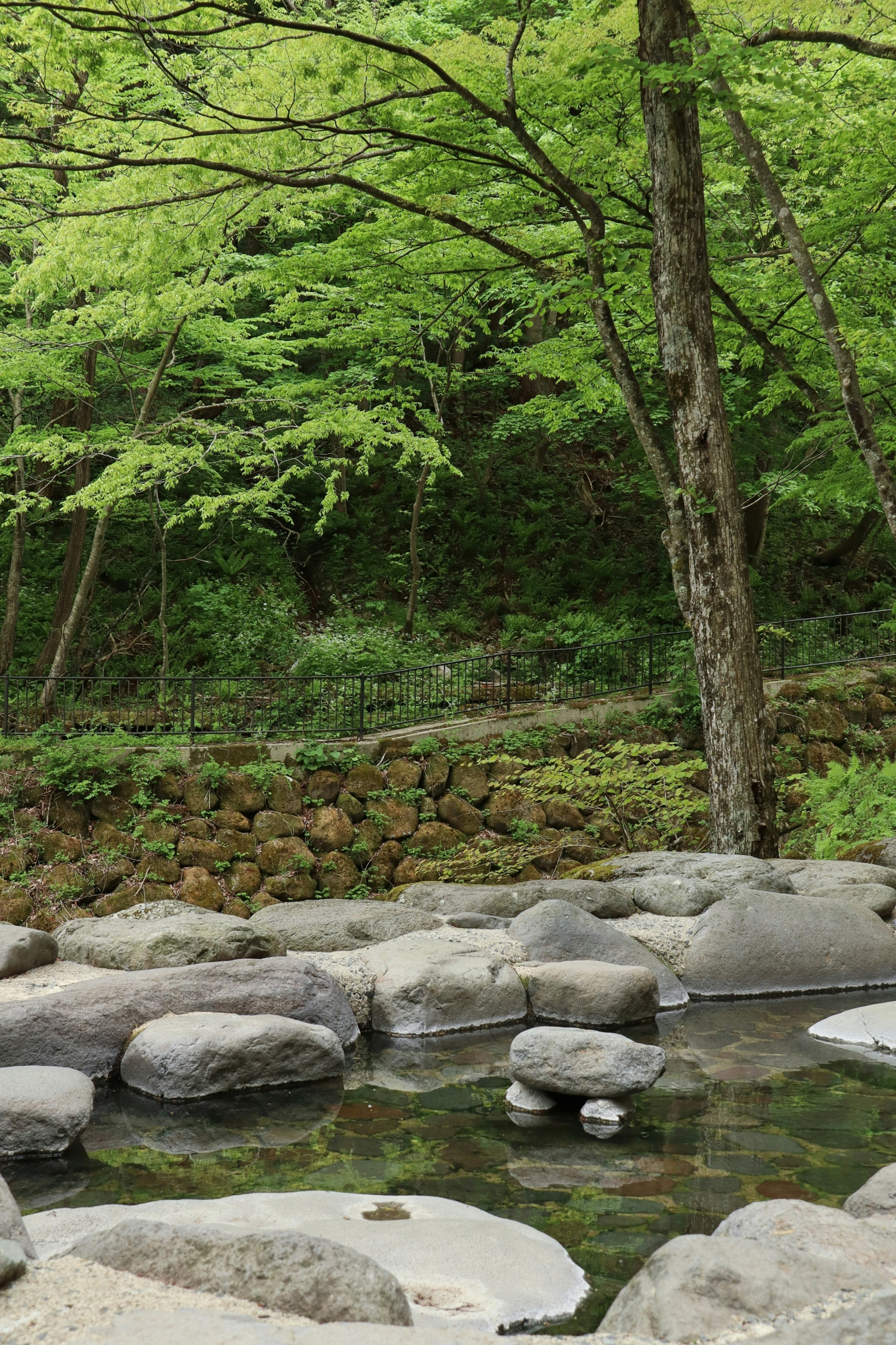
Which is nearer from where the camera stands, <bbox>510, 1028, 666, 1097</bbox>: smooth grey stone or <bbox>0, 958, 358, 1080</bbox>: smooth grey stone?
<bbox>510, 1028, 666, 1097</bbox>: smooth grey stone

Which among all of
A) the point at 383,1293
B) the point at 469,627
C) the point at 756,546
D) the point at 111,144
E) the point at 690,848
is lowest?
the point at 690,848

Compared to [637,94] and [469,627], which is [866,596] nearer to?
[469,627]

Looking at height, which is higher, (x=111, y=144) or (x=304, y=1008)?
(x=111, y=144)

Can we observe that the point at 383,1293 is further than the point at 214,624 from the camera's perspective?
No

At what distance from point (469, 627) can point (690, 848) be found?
7311mm

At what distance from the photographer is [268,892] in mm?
10383

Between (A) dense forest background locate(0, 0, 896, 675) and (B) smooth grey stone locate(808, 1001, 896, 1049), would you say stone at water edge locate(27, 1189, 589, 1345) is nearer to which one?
(B) smooth grey stone locate(808, 1001, 896, 1049)

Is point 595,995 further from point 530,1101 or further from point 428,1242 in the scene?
point 428,1242

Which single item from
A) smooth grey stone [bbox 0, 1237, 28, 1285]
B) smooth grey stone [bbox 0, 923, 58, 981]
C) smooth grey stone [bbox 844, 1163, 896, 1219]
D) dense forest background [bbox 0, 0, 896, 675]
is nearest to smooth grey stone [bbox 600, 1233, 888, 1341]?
smooth grey stone [bbox 844, 1163, 896, 1219]

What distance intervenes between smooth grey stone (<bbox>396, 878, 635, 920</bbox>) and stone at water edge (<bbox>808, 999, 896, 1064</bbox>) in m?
1.88

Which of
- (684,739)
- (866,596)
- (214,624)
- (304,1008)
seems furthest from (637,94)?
(866,596)

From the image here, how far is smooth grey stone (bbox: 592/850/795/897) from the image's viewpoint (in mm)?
7516

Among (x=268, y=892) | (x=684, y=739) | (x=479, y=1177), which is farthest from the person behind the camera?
(x=684, y=739)

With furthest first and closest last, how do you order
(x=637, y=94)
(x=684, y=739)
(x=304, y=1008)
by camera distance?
(x=684, y=739), (x=637, y=94), (x=304, y=1008)
